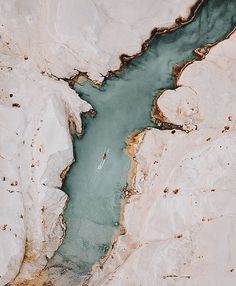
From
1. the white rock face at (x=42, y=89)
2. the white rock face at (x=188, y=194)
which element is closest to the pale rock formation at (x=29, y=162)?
the white rock face at (x=42, y=89)

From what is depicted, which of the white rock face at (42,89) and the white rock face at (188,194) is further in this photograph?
the white rock face at (42,89)

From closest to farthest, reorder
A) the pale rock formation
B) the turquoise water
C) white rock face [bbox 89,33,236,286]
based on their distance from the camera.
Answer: white rock face [bbox 89,33,236,286] → the pale rock formation → the turquoise water

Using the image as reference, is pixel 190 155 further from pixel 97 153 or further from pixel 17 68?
pixel 17 68

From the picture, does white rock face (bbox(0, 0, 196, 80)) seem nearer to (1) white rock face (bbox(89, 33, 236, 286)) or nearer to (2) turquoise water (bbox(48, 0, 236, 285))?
(2) turquoise water (bbox(48, 0, 236, 285))

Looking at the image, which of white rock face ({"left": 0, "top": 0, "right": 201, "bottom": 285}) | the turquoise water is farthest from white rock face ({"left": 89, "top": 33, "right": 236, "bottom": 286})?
white rock face ({"left": 0, "top": 0, "right": 201, "bottom": 285})

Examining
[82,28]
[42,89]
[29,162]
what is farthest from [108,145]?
[82,28]

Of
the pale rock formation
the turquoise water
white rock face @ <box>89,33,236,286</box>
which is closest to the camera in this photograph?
white rock face @ <box>89,33,236,286</box>

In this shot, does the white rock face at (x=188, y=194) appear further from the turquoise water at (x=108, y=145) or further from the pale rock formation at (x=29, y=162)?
the pale rock formation at (x=29, y=162)
